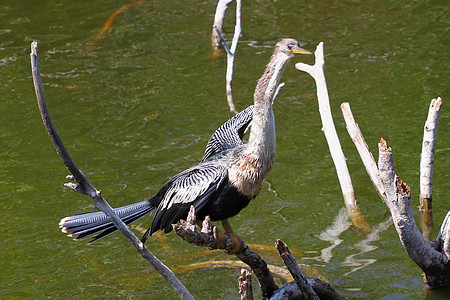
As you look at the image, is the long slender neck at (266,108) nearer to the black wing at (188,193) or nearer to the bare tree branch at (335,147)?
the black wing at (188,193)

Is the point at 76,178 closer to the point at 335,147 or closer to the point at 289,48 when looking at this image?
the point at 289,48

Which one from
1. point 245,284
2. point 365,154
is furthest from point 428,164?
point 245,284

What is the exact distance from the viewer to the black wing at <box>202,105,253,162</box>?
4.88 meters

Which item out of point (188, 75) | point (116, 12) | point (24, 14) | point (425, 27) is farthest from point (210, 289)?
point (24, 14)

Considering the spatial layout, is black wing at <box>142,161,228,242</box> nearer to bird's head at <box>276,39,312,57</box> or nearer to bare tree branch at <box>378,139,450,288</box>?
bird's head at <box>276,39,312,57</box>

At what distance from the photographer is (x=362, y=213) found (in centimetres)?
575

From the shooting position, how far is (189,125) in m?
7.50

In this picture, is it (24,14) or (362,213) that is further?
(24,14)

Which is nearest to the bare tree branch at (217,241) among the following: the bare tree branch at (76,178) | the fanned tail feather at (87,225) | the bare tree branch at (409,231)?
the bare tree branch at (76,178)

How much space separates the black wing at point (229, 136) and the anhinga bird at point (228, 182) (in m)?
0.60

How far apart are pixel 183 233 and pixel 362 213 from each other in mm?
3021

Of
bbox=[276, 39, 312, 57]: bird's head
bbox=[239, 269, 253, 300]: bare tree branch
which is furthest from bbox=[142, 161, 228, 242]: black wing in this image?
bbox=[276, 39, 312, 57]: bird's head

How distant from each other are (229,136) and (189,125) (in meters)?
2.56

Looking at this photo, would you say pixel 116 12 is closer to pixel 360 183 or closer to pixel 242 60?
pixel 242 60
